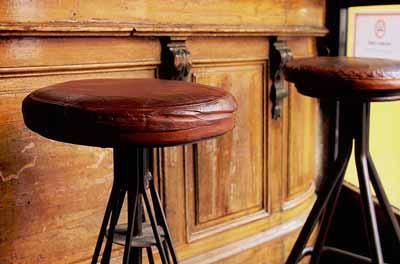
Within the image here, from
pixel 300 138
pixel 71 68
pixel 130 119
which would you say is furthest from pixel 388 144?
pixel 130 119

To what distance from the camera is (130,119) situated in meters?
1.01

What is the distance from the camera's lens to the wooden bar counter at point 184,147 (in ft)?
4.93

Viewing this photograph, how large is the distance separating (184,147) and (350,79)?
66 cm

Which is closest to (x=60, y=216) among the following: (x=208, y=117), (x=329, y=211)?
(x=208, y=117)

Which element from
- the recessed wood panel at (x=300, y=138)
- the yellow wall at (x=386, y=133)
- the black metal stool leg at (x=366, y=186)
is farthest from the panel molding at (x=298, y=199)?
the black metal stool leg at (x=366, y=186)


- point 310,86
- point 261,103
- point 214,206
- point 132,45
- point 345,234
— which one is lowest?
point 345,234

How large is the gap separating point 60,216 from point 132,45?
57 cm

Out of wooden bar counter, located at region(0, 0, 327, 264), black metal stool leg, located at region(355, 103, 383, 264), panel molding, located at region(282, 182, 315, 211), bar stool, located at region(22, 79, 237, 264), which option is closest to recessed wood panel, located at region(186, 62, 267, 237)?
wooden bar counter, located at region(0, 0, 327, 264)

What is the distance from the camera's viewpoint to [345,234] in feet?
8.39

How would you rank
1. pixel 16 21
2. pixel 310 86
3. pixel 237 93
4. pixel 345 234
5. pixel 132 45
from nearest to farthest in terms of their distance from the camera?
pixel 16 21 → pixel 310 86 → pixel 132 45 → pixel 237 93 → pixel 345 234

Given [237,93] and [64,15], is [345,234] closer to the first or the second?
[237,93]

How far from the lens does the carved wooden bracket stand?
81.7 inches

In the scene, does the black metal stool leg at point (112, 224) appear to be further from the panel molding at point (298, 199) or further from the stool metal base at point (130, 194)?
the panel molding at point (298, 199)

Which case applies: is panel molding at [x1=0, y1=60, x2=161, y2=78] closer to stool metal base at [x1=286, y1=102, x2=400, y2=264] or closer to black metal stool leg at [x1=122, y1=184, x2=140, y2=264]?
black metal stool leg at [x1=122, y1=184, x2=140, y2=264]
